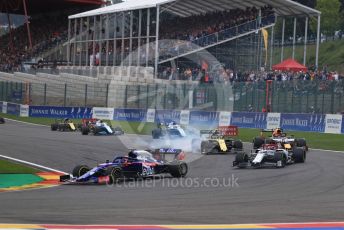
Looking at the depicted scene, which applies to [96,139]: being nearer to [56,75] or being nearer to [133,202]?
[133,202]

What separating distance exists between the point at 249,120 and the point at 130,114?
387 inches

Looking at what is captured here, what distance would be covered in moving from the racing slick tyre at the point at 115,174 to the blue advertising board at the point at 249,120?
918 inches

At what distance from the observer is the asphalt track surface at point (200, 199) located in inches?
462

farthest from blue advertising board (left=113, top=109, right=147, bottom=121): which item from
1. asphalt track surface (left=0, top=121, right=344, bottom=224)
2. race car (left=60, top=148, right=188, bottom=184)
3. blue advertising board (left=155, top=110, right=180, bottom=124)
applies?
race car (left=60, top=148, right=188, bottom=184)

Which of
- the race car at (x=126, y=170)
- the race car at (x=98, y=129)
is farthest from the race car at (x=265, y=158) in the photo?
the race car at (x=98, y=129)

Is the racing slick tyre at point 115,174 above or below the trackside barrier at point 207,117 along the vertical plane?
below

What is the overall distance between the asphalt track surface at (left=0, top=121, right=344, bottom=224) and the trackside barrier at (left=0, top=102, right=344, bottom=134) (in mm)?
14168

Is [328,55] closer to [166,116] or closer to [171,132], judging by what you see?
[166,116]

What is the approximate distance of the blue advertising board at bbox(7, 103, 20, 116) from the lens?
184 ft

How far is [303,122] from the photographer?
37906 mm

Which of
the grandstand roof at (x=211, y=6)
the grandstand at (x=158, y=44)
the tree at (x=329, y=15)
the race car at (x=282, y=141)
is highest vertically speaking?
the tree at (x=329, y=15)

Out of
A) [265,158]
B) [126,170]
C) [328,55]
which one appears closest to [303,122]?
[265,158]

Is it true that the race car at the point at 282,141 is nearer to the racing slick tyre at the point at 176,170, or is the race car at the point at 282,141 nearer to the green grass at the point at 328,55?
the racing slick tyre at the point at 176,170

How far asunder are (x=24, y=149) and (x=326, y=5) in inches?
2271
